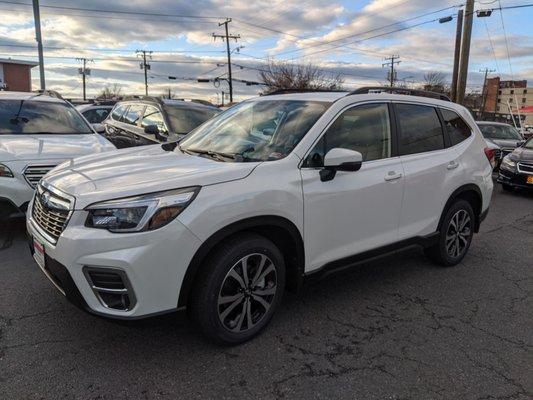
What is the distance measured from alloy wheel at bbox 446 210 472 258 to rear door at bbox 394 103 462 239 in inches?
14.8

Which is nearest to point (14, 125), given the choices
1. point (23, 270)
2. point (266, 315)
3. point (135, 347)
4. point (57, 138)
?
point (57, 138)

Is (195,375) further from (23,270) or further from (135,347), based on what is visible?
(23,270)

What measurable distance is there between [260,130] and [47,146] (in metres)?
3.20

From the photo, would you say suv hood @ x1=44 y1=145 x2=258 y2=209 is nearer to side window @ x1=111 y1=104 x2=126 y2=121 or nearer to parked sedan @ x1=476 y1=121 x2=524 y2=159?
side window @ x1=111 y1=104 x2=126 y2=121

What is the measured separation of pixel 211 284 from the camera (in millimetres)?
2945

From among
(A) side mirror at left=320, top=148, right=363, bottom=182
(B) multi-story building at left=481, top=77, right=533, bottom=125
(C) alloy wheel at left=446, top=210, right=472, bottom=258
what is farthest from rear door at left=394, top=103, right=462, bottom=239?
(B) multi-story building at left=481, top=77, right=533, bottom=125

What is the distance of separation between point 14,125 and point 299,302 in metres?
4.89

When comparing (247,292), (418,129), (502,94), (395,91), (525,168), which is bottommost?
(247,292)

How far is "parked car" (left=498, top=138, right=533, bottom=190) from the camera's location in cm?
995

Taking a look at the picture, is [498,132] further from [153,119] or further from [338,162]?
[338,162]

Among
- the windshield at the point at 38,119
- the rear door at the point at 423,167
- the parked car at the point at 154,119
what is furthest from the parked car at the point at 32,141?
the rear door at the point at 423,167

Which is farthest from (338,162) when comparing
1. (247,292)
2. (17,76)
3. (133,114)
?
(17,76)

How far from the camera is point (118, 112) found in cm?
1013

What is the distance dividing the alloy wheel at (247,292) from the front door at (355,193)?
0.38 m
